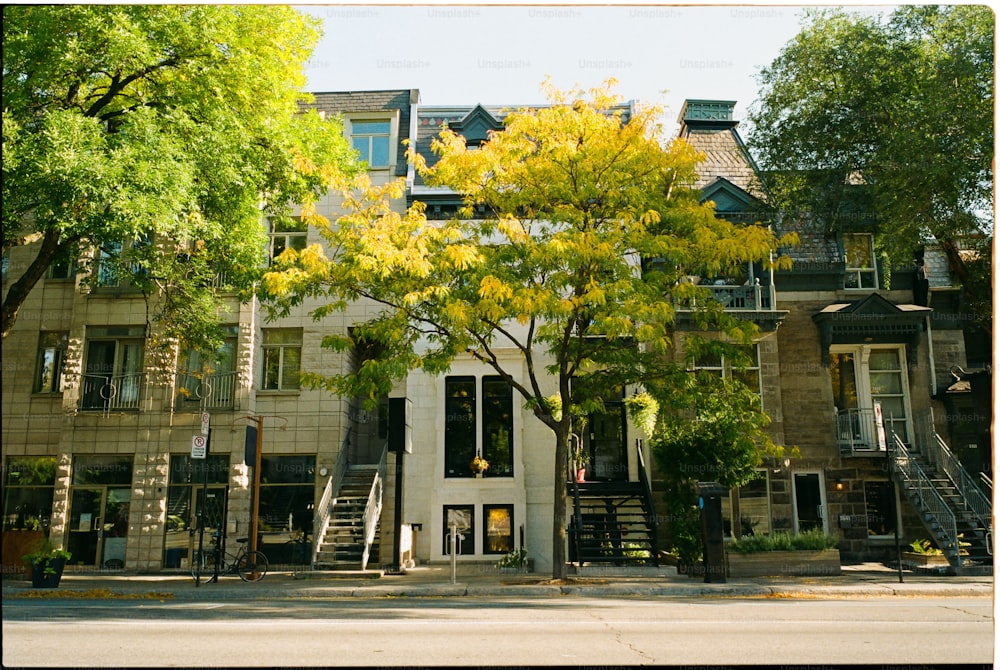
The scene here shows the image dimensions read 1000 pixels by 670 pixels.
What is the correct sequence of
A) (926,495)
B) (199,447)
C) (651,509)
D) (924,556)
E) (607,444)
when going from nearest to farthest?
(199,447), (924,556), (651,509), (926,495), (607,444)

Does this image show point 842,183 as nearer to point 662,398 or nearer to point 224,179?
point 662,398

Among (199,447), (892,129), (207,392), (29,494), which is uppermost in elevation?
(892,129)

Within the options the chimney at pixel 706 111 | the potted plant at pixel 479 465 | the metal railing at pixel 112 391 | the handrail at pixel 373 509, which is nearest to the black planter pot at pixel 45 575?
the handrail at pixel 373 509

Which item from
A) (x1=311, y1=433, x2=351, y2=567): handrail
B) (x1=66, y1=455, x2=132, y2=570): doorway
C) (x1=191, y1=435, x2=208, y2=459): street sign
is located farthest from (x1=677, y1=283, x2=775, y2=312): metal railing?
(x1=66, y1=455, x2=132, y2=570): doorway

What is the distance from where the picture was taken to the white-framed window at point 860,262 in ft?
75.4

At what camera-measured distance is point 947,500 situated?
66.0ft

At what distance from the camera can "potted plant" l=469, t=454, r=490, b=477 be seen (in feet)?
69.6

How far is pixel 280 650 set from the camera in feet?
26.5

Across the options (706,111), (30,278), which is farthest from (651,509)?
(30,278)

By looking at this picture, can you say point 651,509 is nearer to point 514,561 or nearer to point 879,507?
point 514,561

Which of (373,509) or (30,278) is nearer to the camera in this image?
(30,278)

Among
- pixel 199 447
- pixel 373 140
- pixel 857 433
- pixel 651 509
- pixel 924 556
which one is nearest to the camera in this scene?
pixel 199 447

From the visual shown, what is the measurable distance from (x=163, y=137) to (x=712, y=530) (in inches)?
523

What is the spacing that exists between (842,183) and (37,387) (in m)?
22.8
